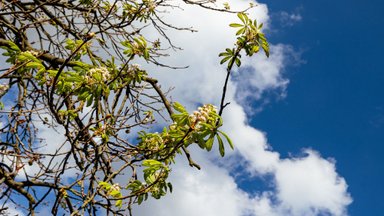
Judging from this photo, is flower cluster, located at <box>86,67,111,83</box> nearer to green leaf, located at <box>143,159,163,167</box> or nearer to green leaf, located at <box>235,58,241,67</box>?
green leaf, located at <box>143,159,163,167</box>

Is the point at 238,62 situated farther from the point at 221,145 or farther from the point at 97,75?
the point at 97,75

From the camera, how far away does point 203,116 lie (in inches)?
92.1

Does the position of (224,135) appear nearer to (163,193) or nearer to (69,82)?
(163,193)

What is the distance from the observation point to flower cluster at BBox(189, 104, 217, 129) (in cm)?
234

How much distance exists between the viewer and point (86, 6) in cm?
461

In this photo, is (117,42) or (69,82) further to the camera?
(117,42)

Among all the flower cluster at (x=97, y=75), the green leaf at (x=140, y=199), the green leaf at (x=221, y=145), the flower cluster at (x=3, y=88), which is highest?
the flower cluster at (x=3, y=88)

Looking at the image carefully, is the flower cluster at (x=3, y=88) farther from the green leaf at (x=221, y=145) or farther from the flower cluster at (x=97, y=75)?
the green leaf at (x=221, y=145)

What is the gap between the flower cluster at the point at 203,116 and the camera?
2.34 meters

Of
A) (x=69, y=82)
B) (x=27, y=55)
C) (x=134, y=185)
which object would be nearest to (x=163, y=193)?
(x=134, y=185)

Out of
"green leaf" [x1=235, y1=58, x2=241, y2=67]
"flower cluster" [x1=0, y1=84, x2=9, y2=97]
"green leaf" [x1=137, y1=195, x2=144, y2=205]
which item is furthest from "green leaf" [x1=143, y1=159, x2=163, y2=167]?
"flower cluster" [x1=0, y1=84, x2=9, y2=97]

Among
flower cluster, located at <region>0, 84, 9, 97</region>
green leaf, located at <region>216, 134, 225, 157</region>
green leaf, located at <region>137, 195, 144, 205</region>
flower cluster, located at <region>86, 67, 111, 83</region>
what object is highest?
flower cluster, located at <region>0, 84, 9, 97</region>

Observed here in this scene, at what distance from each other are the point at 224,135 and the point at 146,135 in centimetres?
94

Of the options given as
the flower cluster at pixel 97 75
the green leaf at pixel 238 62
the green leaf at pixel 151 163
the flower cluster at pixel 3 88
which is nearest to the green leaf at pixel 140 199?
the green leaf at pixel 151 163
